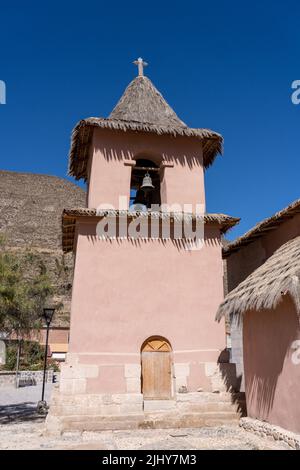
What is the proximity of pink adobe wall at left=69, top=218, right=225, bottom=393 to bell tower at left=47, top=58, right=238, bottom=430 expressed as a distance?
2 cm

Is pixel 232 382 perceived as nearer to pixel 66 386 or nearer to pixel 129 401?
pixel 129 401

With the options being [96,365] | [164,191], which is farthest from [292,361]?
[164,191]

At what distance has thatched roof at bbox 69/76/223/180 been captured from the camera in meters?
9.81

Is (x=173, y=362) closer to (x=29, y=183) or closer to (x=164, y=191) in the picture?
(x=164, y=191)

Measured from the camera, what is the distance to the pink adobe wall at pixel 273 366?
623 centimetres

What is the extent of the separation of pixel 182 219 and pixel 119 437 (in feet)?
15.0

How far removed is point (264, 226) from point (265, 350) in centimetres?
327

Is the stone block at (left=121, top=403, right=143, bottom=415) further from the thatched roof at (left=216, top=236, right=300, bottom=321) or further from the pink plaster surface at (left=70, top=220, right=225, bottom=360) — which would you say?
the thatched roof at (left=216, top=236, right=300, bottom=321)

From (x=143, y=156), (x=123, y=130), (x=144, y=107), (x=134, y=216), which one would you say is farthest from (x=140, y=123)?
(x=134, y=216)

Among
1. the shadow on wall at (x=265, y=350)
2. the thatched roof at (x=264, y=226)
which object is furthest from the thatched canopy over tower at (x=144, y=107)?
the shadow on wall at (x=265, y=350)

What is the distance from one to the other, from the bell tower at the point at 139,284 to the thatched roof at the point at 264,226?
2.26 feet

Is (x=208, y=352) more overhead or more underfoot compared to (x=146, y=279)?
more underfoot

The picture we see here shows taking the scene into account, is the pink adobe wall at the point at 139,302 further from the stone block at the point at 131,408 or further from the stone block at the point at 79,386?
the stone block at the point at 131,408

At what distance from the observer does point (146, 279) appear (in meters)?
8.94
